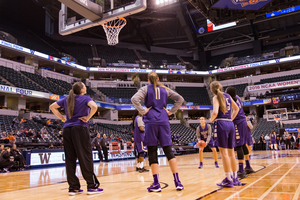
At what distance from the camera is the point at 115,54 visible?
42.2 metres

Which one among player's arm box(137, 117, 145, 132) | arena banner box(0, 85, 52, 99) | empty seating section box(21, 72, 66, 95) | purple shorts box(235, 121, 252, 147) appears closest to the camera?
purple shorts box(235, 121, 252, 147)

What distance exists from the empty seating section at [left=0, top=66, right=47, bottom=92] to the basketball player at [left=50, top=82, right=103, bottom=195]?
73.6ft

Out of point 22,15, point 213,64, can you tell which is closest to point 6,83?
point 22,15

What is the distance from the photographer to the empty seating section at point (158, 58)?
1700 inches

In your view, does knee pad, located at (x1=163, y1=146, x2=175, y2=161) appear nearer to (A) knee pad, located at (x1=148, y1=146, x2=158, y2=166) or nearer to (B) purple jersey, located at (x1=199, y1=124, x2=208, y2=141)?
(A) knee pad, located at (x1=148, y1=146, x2=158, y2=166)

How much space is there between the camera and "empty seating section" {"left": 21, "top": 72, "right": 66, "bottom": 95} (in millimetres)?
27719

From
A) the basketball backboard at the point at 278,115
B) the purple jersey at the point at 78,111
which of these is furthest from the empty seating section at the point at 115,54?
the purple jersey at the point at 78,111

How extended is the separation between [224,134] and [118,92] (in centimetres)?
3362

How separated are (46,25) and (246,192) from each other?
40851mm

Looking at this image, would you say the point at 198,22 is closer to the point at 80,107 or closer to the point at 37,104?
the point at 37,104

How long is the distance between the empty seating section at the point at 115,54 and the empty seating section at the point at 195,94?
9624 mm

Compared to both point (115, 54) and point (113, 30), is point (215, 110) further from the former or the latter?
point (115, 54)

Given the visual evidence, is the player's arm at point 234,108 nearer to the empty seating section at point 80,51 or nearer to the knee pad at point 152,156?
the knee pad at point 152,156

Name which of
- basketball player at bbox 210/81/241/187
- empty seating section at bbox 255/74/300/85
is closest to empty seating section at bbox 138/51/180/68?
empty seating section at bbox 255/74/300/85
